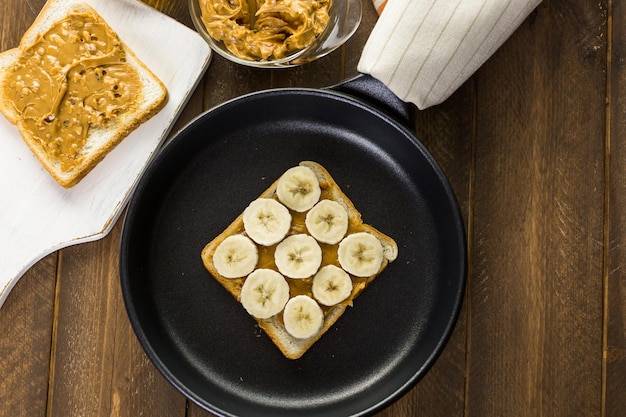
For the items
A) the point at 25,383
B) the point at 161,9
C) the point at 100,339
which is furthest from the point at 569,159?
the point at 25,383

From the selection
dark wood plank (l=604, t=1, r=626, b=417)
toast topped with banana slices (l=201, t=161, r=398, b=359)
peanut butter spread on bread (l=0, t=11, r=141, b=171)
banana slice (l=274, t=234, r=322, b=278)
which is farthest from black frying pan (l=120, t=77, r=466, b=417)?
dark wood plank (l=604, t=1, r=626, b=417)

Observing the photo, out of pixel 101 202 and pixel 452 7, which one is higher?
pixel 452 7

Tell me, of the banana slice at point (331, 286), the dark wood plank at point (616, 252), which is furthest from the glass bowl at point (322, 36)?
the dark wood plank at point (616, 252)

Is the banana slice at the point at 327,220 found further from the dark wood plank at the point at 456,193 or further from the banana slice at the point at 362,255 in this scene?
the dark wood plank at the point at 456,193

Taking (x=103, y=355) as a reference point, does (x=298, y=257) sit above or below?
above

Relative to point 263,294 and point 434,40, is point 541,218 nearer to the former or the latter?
point 434,40

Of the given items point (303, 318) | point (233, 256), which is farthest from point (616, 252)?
point (233, 256)

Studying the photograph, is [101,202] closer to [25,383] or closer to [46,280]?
[46,280]

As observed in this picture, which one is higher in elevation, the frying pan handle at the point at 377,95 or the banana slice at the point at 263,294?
the frying pan handle at the point at 377,95
